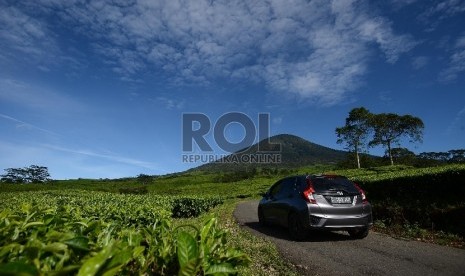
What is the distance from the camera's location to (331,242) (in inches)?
374

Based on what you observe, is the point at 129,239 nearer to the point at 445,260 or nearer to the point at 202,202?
the point at 445,260

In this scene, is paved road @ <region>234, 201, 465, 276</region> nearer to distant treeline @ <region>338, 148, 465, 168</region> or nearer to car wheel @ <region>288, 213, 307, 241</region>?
car wheel @ <region>288, 213, 307, 241</region>

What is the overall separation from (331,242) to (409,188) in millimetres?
13073

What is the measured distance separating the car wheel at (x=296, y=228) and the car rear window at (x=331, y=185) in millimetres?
1007

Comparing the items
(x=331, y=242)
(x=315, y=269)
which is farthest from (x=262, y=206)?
(x=315, y=269)

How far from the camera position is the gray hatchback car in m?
9.30

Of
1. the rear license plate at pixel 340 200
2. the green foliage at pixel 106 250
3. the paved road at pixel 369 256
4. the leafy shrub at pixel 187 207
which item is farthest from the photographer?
the leafy shrub at pixel 187 207

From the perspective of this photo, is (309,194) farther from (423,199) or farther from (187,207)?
(187,207)

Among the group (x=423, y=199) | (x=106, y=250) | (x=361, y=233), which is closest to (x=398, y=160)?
(x=423, y=199)

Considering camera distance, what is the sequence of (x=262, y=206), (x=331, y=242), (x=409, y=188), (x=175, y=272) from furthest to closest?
1. (x=409, y=188)
2. (x=262, y=206)
3. (x=331, y=242)
4. (x=175, y=272)

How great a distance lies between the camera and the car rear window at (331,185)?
9.72 m

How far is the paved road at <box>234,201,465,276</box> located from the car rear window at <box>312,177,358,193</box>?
1.38 m

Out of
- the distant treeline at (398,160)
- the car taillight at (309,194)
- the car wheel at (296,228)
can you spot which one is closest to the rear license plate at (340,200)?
the car taillight at (309,194)

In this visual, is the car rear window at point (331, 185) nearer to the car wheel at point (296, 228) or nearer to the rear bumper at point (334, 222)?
the rear bumper at point (334, 222)
